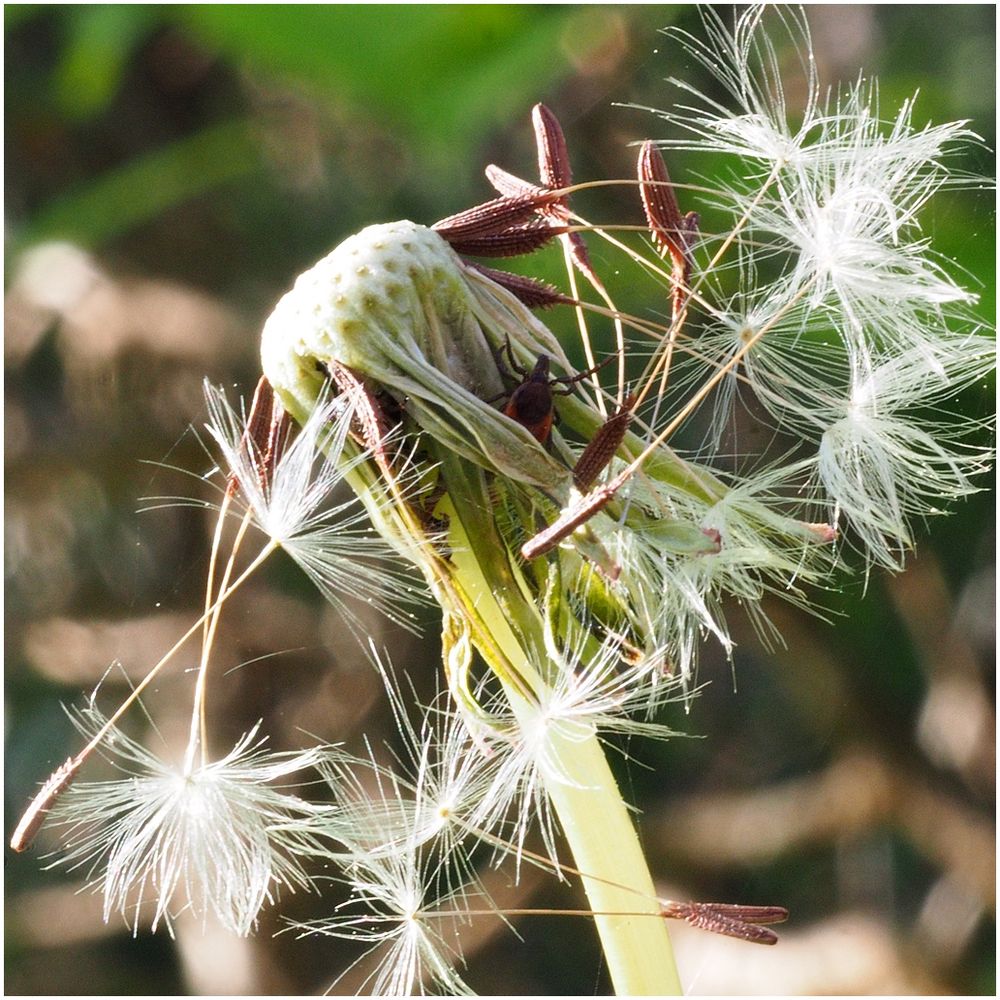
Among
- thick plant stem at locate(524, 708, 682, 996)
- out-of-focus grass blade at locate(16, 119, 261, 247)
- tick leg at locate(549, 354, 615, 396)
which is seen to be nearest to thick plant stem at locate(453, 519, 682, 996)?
thick plant stem at locate(524, 708, 682, 996)

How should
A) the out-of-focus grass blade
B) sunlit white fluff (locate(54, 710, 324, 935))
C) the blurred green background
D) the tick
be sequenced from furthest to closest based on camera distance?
1. the out-of-focus grass blade
2. the blurred green background
3. sunlit white fluff (locate(54, 710, 324, 935))
4. the tick

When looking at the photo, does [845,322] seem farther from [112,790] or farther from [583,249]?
[112,790]

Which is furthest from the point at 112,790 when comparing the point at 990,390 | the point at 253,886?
the point at 990,390

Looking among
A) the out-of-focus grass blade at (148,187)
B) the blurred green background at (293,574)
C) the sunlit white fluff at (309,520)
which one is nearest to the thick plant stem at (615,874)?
the sunlit white fluff at (309,520)

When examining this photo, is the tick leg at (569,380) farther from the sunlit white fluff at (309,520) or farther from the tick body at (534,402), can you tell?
the sunlit white fluff at (309,520)

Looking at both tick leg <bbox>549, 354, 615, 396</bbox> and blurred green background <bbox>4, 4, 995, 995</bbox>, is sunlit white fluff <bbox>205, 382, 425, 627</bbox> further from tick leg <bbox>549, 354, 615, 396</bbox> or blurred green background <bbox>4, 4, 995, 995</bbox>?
blurred green background <bbox>4, 4, 995, 995</bbox>

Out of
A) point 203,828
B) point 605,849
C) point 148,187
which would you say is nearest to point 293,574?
point 148,187
